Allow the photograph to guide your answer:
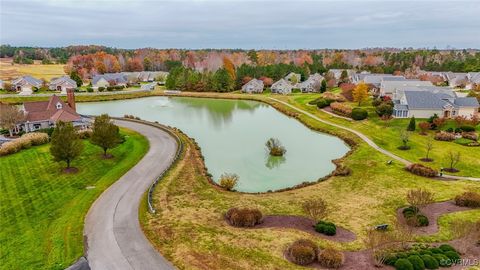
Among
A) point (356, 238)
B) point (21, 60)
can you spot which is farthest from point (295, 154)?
point (21, 60)

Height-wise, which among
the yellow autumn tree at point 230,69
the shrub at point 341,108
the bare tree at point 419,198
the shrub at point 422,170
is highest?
the yellow autumn tree at point 230,69

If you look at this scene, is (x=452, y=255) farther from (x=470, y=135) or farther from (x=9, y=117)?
(x=9, y=117)

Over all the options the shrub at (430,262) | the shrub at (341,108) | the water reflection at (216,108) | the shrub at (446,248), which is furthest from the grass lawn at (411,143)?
the shrub at (430,262)

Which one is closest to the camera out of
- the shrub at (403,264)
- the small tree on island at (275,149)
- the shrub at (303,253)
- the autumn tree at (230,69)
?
the shrub at (403,264)

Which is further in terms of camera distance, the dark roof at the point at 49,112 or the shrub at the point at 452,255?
the dark roof at the point at 49,112

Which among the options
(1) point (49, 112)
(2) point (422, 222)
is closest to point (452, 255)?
(2) point (422, 222)

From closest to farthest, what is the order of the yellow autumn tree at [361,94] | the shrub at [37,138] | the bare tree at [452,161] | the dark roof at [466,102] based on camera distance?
the bare tree at [452,161] → the shrub at [37,138] → the dark roof at [466,102] → the yellow autumn tree at [361,94]

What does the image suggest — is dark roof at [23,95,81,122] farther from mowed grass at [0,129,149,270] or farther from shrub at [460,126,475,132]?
shrub at [460,126,475,132]

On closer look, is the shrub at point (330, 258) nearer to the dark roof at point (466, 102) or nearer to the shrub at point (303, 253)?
the shrub at point (303, 253)
